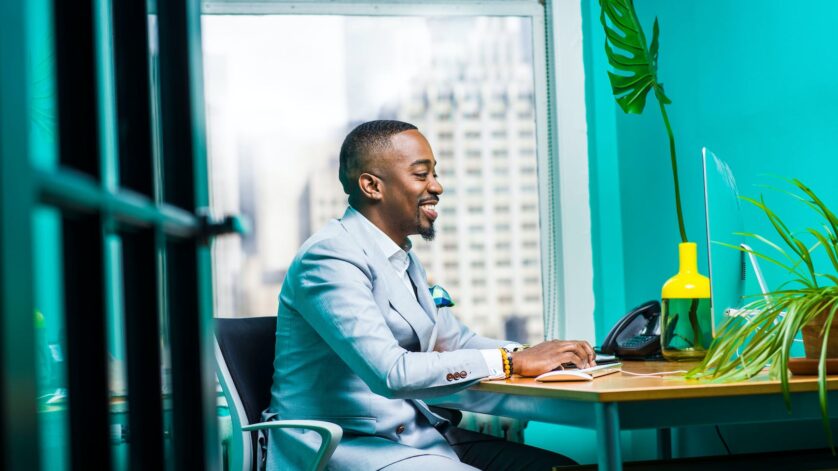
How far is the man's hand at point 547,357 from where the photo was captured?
6.50ft

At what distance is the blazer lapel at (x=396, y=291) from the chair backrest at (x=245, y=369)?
1.22 feet

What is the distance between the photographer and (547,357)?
2.00 metres

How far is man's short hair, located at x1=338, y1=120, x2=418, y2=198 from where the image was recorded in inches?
94.3

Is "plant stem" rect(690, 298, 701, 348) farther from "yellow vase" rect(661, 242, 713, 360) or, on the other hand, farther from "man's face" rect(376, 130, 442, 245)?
"man's face" rect(376, 130, 442, 245)

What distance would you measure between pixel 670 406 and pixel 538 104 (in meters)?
2.20

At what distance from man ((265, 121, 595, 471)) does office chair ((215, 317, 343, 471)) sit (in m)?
0.06

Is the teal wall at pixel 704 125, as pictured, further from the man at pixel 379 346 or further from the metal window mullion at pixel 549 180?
the man at pixel 379 346

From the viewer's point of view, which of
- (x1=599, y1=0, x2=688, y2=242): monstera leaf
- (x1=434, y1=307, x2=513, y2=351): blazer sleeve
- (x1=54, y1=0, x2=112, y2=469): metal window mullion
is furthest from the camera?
(x1=599, y1=0, x2=688, y2=242): monstera leaf

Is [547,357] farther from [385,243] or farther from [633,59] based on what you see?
[633,59]

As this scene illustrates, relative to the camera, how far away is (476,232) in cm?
357

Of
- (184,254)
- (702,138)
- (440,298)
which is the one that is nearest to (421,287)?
(440,298)

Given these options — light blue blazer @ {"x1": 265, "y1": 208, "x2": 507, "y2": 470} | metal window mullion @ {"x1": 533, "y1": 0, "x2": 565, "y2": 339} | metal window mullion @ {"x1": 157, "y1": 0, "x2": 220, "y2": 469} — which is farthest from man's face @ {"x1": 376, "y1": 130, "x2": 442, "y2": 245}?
metal window mullion @ {"x1": 157, "y1": 0, "x2": 220, "y2": 469}

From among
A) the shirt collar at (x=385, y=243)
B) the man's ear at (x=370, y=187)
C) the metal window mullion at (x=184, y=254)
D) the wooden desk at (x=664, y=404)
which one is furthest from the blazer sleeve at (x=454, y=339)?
the metal window mullion at (x=184, y=254)

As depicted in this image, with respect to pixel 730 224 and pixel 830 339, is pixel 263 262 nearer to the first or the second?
pixel 730 224
